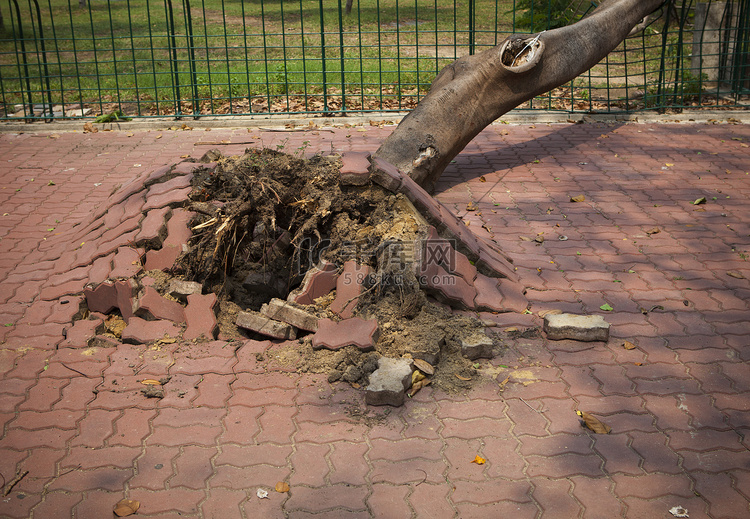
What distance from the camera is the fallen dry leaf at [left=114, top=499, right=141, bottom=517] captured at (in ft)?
8.93

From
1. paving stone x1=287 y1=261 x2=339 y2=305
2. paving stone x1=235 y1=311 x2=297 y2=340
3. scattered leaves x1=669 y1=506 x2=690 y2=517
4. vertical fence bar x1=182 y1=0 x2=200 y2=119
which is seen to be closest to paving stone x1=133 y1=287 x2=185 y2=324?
paving stone x1=235 y1=311 x2=297 y2=340

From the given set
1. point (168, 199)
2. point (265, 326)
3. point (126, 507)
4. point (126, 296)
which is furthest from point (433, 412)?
point (168, 199)

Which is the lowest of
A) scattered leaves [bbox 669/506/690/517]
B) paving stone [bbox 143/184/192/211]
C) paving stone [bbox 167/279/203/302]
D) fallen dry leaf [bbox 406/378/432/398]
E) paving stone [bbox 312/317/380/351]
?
scattered leaves [bbox 669/506/690/517]

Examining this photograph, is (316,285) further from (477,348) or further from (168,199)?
(168,199)

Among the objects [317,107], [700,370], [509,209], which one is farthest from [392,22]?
[700,370]

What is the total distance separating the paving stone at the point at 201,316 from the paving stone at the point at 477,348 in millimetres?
1614

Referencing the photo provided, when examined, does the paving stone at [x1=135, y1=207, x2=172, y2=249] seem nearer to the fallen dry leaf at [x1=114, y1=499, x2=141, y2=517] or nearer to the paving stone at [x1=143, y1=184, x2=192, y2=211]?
the paving stone at [x1=143, y1=184, x2=192, y2=211]

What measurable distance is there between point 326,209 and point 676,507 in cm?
281

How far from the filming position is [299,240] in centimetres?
450

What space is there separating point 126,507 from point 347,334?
1.57 m

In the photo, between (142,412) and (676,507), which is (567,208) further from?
(142,412)

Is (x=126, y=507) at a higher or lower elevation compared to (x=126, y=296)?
lower

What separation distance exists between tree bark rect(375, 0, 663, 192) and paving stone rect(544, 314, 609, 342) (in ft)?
8.90

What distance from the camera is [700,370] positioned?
3.73 metres
